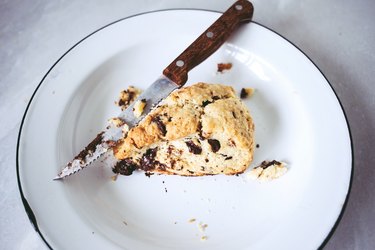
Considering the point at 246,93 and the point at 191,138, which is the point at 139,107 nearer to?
the point at 191,138

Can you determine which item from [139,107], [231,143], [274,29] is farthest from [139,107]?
[274,29]

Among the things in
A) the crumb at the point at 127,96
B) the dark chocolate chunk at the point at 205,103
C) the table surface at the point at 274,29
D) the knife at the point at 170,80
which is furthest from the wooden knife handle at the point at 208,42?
the table surface at the point at 274,29

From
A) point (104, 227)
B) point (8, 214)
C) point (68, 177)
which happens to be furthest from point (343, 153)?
point (8, 214)

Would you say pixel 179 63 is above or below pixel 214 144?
above

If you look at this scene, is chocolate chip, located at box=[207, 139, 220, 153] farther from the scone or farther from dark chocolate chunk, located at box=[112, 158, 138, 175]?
dark chocolate chunk, located at box=[112, 158, 138, 175]

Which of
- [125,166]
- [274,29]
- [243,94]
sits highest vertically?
[274,29]

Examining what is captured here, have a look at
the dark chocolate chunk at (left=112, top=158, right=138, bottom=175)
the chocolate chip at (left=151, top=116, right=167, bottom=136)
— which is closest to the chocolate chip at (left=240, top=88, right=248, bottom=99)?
the chocolate chip at (left=151, top=116, right=167, bottom=136)

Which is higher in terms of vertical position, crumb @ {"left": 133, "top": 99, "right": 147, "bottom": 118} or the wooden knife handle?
the wooden knife handle
